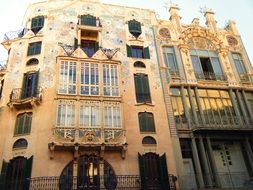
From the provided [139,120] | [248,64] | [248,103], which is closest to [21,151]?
[139,120]

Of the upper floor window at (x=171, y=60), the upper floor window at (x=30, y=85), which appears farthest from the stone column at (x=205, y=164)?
the upper floor window at (x=30, y=85)

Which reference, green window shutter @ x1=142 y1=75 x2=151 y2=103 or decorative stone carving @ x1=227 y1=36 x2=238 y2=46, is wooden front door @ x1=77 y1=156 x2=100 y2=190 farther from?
decorative stone carving @ x1=227 y1=36 x2=238 y2=46

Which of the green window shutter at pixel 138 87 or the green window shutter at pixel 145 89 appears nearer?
the green window shutter at pixel 138 87

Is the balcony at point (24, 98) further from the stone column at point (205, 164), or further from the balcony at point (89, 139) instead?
the stone column at point (205, 164)

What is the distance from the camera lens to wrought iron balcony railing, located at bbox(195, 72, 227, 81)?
26.4 metres

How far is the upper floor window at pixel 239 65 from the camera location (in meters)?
27.9

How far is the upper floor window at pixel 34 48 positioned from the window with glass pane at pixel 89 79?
4.66 m

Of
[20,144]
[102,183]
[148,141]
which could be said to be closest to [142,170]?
[148,141]

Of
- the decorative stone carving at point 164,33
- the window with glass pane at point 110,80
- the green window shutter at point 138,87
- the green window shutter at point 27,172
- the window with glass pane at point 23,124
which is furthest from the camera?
the decorative stone carving at point 164,33

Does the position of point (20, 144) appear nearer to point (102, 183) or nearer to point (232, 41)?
point (102, 183)

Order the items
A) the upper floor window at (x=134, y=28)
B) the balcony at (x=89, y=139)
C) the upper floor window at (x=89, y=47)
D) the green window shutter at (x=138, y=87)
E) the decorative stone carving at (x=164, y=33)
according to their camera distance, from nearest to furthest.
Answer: the balcony at (x=89, y=139), the green window shutter at (x=138, y=87), the upper floor window at (x=89, y=47), the upper floor window at (x=134, y=28), the decorative stone carving at (x=164, y=33)

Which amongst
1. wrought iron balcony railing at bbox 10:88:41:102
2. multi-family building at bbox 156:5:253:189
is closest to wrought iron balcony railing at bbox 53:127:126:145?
wrought iron balcony railing at bbox 10:88:41:102

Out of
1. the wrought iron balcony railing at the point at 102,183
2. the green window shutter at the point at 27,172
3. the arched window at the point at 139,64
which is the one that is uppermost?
Result: the arched window at the point at 139,64

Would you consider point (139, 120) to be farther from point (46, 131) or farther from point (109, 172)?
point (46, 131)
